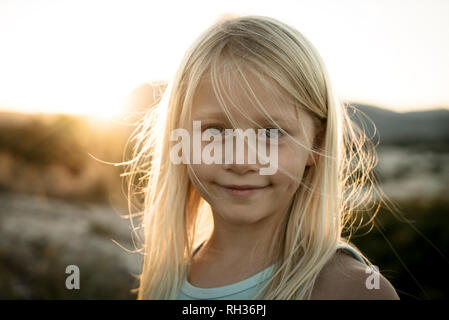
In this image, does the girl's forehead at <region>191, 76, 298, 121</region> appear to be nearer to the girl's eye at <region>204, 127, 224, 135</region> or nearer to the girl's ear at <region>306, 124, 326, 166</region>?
the girl's eye at <region>204, 127, 224, 135</region>

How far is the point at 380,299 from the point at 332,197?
526 millimetres

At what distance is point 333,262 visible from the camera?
1499 millimetres

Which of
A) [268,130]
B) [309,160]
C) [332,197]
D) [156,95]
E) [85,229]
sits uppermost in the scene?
[156,95]

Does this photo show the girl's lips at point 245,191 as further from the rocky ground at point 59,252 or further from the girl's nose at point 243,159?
the rocky ground at point 59,252

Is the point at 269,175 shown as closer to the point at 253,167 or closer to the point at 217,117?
the point at 253,167

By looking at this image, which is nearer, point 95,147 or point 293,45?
point 293,45

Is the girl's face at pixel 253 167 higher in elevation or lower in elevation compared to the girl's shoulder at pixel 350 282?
higher

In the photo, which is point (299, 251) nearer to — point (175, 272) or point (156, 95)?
point (175, 272)

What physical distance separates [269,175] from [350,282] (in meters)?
0.49

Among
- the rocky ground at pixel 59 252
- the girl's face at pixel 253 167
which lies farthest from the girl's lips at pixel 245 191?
the rocky ground at pixel 59 252

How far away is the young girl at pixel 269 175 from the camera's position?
146 centimetres

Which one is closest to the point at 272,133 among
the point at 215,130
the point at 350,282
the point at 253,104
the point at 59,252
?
the point at 253,104

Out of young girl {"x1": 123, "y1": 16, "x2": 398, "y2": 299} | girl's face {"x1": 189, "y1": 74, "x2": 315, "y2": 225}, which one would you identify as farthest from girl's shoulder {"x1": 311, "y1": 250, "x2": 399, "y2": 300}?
girl's face {"x1": 189, "y1": 74, "x2": 315, "y2": 225}

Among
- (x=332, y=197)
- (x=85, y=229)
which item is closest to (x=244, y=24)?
(x=332, y=197)
